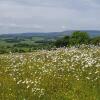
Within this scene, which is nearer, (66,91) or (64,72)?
(66,91)

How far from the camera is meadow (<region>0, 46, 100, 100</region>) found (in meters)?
10.7

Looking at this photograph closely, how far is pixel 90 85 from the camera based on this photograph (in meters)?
11.4

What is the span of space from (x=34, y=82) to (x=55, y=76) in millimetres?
1008

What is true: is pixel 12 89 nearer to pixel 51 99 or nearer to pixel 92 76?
pixel 51 99

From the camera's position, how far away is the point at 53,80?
39.9ft

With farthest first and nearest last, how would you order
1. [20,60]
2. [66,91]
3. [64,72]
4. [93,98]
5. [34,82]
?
[20,60]
[64,72]
[34,82]
[66,91]
[93,98]

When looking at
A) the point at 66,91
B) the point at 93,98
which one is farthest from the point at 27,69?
the point at 93,98

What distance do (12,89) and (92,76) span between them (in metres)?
2.54

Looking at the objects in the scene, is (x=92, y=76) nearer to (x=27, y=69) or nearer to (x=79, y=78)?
(x=79, y=78)

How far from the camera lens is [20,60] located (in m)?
16.8

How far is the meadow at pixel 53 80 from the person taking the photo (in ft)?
35.1

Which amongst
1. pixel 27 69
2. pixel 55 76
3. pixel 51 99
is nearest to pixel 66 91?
pixel 51 99

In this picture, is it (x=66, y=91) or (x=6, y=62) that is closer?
(x=66, y=91)

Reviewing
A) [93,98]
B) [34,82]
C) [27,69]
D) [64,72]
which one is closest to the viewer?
[93,98]
